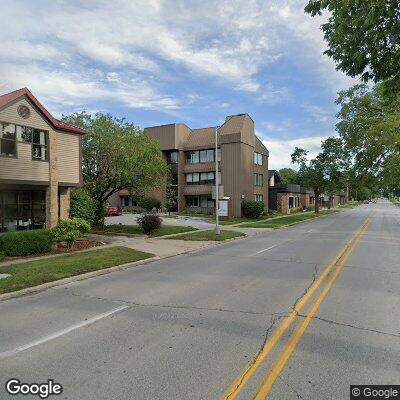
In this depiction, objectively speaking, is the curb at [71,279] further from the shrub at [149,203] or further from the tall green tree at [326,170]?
the tall green tree at [326,170]

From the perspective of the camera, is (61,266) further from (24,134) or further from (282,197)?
(282,197)

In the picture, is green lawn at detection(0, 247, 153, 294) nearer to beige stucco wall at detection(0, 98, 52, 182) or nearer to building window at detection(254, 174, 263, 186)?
beige stucco wall at detection(0, 98, 52, 182)

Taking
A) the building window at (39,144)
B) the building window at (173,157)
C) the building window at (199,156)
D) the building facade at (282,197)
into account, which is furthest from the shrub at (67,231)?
the building facade at (282,197)

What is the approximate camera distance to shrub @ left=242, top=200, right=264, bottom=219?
43062 mm

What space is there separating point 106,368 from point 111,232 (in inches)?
819

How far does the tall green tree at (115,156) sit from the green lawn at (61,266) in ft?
28.6

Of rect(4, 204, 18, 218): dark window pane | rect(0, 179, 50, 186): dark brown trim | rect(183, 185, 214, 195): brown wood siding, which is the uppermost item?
rect(183, 185, 214, 195): brown wood siding

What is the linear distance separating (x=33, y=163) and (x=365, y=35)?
14533 millimetres

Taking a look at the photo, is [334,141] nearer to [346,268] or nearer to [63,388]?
[346,268]

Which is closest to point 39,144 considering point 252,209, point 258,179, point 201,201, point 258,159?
point 252,209

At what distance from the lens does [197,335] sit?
6.38 metres

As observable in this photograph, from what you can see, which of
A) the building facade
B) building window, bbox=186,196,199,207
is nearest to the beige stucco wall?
building window, bbox=186,196,199,207

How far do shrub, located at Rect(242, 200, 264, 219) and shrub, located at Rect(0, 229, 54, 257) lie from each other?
2884cm

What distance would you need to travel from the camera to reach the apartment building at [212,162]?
149 feet
